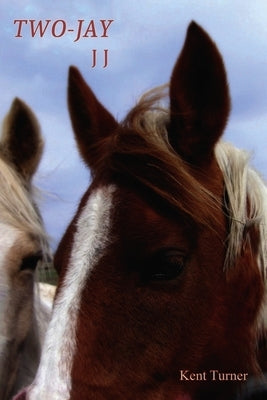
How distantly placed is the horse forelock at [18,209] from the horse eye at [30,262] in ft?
0.22

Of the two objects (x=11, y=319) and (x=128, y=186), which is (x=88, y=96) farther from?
(x=11, y=319)

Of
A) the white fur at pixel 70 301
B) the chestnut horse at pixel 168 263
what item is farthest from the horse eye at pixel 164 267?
the white fur at pixel 70 301

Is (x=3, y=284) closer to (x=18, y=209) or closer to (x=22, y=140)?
(x=18, y=209)

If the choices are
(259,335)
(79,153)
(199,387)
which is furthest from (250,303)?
(79,153)

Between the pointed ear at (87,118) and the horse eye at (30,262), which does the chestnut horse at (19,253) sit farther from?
the pointed ear at (87,118)

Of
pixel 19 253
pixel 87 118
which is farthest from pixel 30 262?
pixel 87 118

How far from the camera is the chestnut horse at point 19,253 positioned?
3377mm

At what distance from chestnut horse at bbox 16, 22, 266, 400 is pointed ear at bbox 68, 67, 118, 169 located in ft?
0.98

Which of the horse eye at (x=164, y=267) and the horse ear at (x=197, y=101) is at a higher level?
the horse ear at (x=197, y=101)

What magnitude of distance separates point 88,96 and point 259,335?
159cm

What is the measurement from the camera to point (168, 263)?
2.17m

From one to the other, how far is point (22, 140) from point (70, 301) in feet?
7.47

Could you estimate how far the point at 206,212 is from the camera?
2334mm

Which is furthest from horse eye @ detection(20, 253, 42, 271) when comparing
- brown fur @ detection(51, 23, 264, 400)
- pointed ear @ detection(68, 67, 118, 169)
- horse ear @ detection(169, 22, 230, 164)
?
horse ear @ detection(169, 22, 230, 164)
